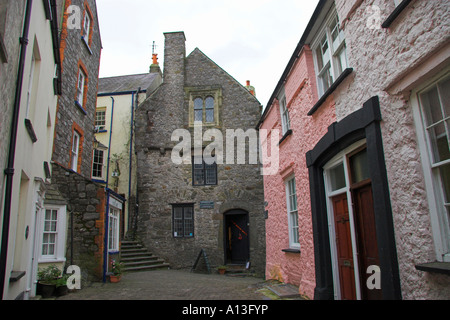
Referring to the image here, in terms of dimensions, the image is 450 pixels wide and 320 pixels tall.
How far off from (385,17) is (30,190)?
22.1 feet

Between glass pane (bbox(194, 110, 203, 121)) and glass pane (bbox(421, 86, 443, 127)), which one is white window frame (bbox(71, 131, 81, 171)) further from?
glass pane (bbox(421, 86, 443, 127))

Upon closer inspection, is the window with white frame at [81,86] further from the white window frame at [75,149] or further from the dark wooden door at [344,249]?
the dark wooden door at [344,249]

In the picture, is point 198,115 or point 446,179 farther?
point 198,115

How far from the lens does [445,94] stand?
3383 mm

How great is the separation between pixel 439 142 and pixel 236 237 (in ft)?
42.2

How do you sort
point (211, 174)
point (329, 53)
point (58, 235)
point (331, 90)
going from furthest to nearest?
point (211, 174) → point (58, 235) → point (329, 53) → point (331, 90)

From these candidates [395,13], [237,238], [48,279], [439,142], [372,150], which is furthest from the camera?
[237,238]

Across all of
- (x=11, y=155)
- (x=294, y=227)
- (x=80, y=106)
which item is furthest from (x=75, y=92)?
(x=294, y=227)

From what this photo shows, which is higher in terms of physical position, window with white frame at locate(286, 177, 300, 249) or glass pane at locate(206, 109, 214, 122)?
glass pane at locate(206, 109, 214, 122)

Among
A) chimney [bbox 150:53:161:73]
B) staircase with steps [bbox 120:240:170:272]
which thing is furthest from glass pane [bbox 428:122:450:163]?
chimney [bbox 150:53:161:73]

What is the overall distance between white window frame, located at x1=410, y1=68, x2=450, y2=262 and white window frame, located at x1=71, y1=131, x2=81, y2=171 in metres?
11.0

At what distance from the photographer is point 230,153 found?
15.9 m

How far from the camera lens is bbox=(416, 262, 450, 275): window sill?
3057 mm

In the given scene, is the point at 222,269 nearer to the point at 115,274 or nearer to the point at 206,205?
the point at 206,205
